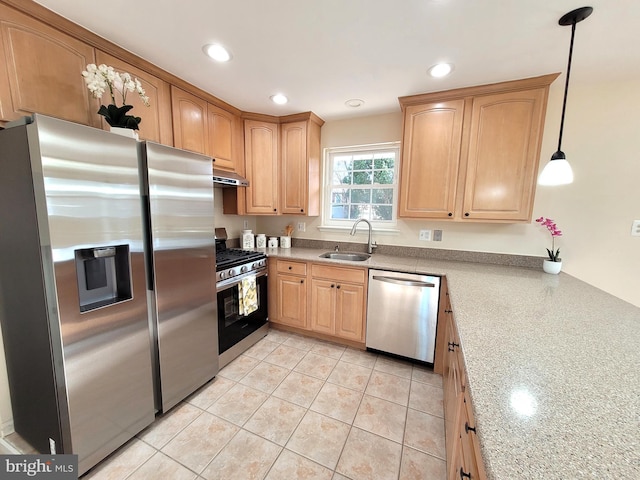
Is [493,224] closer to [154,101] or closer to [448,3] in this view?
[448,3]

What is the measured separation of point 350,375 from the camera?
216cm

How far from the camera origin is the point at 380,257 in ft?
8.65

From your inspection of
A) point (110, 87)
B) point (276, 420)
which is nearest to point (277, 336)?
point (276, 420)

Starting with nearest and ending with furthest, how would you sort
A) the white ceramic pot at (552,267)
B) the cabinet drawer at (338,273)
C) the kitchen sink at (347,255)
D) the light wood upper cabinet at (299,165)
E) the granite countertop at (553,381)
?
the granite countertop at (553,381) < the white ceramic pot at (552,267) < the cabinet drawer at (338,273) < the light wood upper cabinet at (299,165) < the kitchen sink at (347,255)

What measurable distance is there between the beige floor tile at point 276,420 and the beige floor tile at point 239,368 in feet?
1.36

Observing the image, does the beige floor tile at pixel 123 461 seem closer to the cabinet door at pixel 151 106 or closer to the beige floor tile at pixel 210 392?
the beige floor tile at pixel 210 392

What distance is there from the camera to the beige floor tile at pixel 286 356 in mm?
2307

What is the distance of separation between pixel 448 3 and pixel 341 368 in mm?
2537

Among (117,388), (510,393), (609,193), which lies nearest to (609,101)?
(609,193)

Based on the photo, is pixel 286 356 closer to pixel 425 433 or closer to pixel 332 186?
pixel 425 433

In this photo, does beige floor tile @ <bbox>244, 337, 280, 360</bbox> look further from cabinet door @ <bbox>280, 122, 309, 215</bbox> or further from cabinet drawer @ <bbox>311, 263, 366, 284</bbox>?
cabinet door @ <bbox>280, 122, 309, 215</bbox>

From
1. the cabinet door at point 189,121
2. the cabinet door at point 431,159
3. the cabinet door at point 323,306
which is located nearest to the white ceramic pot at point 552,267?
the cabinet door at point 431,159

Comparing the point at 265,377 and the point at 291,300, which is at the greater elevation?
the point at 291,300

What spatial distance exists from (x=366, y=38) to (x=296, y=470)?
2472 millimetres
